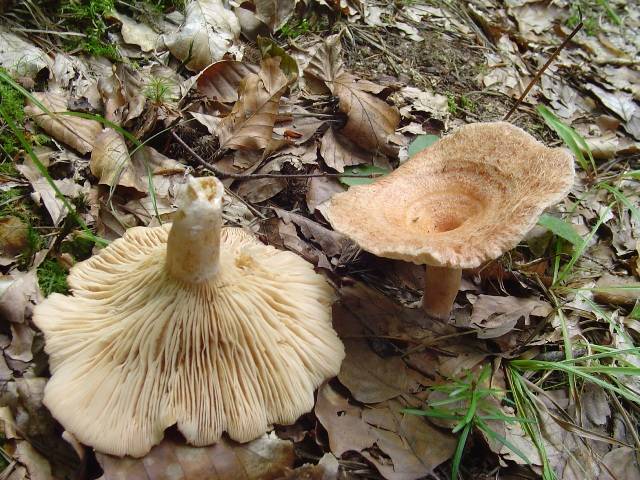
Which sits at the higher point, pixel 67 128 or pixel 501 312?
pixel 67 128

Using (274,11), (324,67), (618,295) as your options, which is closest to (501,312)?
(618,295)

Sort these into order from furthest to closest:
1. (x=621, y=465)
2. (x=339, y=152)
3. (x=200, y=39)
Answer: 1. (x=200, y=39)
2. (x=339, y=152)
3. (x=621, y=465)

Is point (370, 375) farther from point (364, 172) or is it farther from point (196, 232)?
point (364, 172)

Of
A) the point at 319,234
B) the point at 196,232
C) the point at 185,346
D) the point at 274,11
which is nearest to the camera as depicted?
the point at 196,232

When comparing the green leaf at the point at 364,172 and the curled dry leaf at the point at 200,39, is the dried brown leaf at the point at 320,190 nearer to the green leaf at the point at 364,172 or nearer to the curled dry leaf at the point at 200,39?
the green leaf at the point at 364,172

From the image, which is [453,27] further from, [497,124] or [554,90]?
[497,124]

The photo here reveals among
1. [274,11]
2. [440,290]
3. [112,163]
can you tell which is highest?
[274,11]

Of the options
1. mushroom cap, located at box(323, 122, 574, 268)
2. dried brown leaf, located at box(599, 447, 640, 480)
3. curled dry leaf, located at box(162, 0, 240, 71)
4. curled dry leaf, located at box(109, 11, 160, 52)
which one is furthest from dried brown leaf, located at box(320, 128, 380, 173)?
dried brown leaf, located at box(599, 447, 640, 480)

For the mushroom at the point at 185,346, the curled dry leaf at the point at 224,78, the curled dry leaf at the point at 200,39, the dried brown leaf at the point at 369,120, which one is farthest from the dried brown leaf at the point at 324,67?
the mushroom at the point at 185,346
